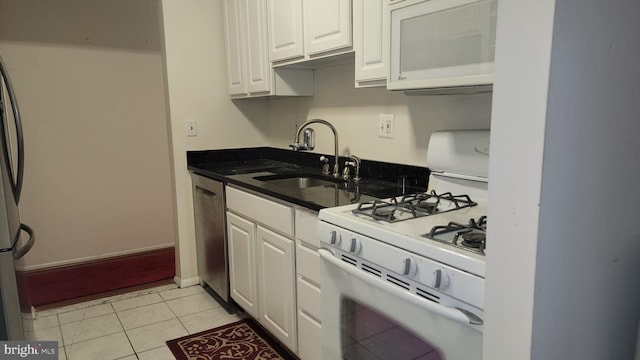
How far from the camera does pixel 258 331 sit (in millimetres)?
2367

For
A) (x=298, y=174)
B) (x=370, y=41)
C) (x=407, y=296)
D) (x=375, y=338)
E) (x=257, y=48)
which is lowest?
(x=375, y=338)

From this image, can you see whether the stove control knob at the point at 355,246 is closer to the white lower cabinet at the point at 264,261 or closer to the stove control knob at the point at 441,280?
the stove control knob at the point at 441,280

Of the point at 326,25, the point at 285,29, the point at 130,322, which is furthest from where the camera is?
the point at 130,322

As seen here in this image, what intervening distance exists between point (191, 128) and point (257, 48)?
Answer: 2.49 ft

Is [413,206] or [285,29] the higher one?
[285,29]

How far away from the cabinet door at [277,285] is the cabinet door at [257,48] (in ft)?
3.09

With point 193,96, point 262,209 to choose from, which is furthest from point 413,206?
point 193,96

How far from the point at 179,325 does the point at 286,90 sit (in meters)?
1.50

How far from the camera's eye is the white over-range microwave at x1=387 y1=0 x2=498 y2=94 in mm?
1280

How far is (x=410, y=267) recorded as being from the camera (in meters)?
1.10

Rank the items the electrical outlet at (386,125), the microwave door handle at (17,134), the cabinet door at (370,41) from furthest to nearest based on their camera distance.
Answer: the electrical outlet at (386,125) < the cabinet door at (370,41) < the microwave door handle at (17,134)

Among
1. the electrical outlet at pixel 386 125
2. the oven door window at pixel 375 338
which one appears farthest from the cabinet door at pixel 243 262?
the oven door window at pixel 375 338

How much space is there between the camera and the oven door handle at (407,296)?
96 cm

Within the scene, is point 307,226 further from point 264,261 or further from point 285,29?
point 285,29
